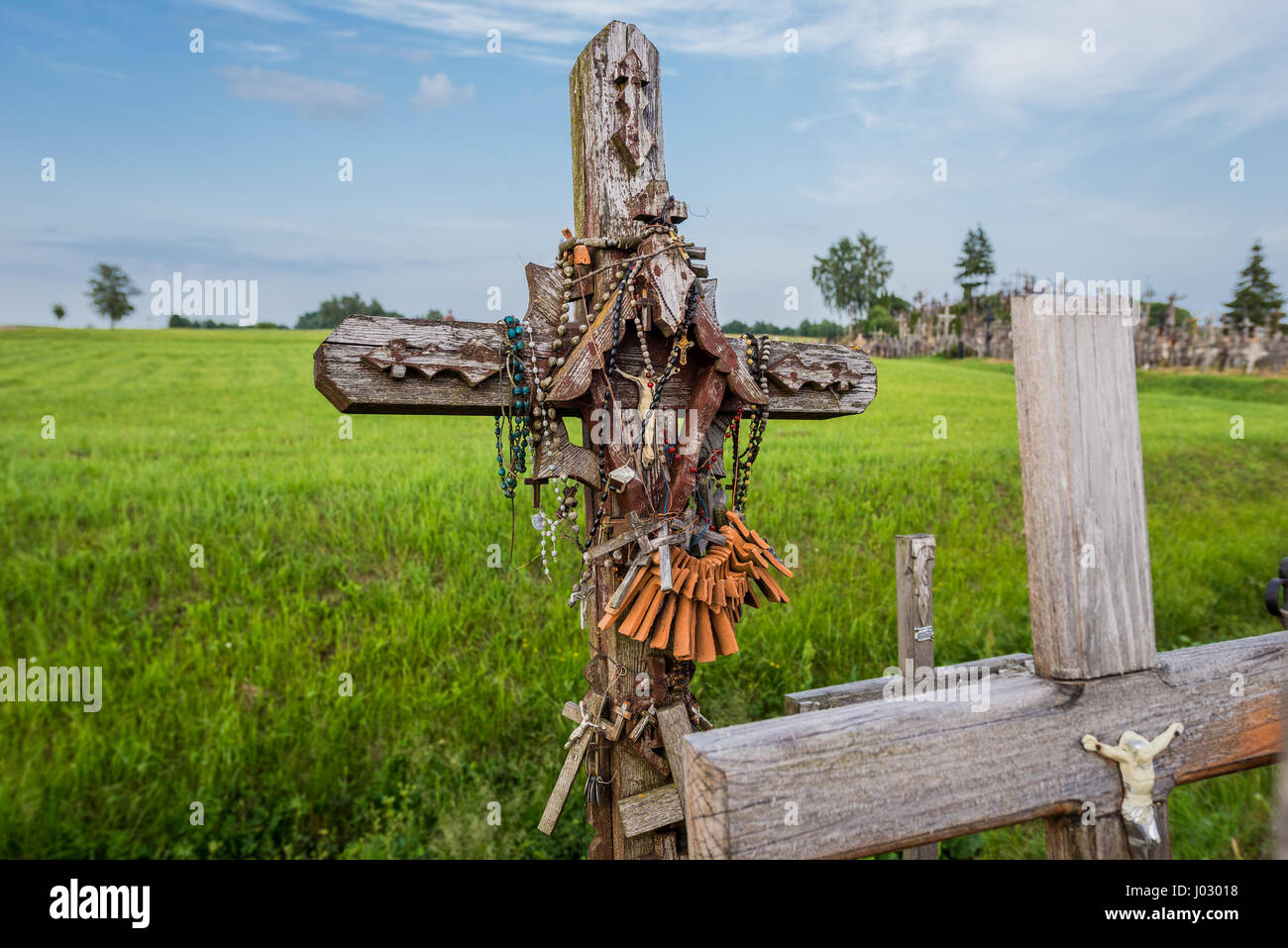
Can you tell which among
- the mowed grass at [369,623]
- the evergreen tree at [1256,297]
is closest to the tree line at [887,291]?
the evergreen tree at [1256,297]

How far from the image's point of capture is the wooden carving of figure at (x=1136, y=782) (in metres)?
1.71

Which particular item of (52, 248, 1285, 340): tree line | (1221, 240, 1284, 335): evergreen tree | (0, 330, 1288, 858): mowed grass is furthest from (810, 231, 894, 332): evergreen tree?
(0, 330, 1288, 858): mowed grass

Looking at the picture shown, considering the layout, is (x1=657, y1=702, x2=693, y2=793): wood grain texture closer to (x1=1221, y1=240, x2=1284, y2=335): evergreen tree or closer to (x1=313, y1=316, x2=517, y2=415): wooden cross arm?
(x1=313, y1=316, x2=517, y2=415): wooden cross arm

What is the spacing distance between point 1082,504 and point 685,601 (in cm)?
114

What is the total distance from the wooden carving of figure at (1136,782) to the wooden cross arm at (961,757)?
1.0 inches

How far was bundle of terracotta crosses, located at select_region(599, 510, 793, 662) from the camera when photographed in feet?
7.29

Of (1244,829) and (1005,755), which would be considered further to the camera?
(1244,829)

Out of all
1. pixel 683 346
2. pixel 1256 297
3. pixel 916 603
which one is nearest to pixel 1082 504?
pixel 683 346

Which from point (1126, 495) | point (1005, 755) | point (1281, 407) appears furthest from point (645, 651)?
point (1281, 407)

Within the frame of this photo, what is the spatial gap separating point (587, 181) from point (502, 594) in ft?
11.9

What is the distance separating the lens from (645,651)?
2477 mm

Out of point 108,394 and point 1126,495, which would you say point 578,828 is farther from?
point 108,394

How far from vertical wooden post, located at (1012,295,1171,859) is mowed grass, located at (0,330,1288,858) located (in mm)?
2294

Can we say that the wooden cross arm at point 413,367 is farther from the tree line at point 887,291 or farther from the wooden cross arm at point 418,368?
the tree line at point 887,291
